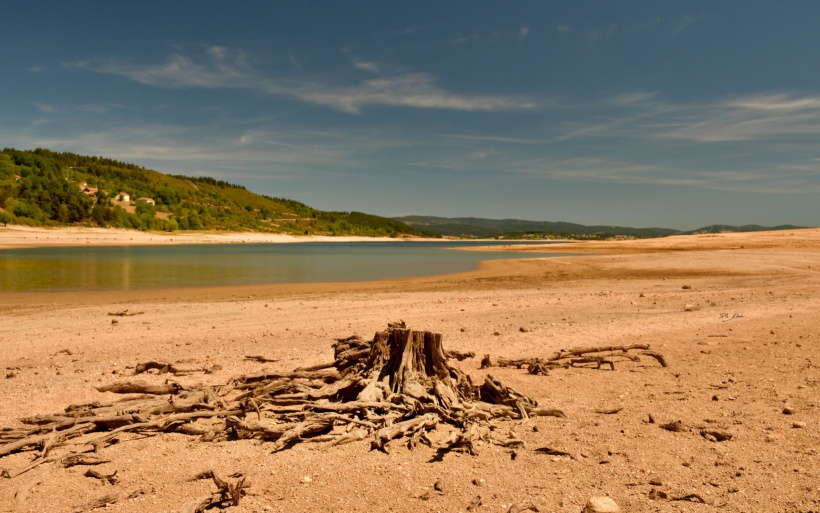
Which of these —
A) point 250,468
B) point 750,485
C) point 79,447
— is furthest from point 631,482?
point 79,447

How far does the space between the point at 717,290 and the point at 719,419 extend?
14.5 m

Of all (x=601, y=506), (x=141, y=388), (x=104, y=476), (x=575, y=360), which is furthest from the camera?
(x=575, y=360)

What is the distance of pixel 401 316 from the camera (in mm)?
13188

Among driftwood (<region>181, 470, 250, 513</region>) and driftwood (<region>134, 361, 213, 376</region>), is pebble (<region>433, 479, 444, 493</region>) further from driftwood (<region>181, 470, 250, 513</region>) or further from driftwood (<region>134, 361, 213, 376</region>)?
driftwood (<region>134, 361, 213, 376</region>)

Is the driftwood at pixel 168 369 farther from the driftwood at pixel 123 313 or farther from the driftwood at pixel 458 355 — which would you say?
the driftwood at pixel 123 313

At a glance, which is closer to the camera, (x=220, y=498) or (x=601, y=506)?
(x=601, y=506)

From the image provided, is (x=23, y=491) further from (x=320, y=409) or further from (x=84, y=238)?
(x=84, y=238)

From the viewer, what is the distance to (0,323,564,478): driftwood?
Result: 4719 mm

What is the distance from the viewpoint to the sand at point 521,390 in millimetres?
3760

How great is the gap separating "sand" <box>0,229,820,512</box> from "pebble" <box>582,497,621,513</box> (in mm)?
82

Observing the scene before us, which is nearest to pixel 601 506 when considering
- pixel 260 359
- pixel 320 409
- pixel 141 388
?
pixel 320 409

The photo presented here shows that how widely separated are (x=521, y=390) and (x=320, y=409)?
113 inches

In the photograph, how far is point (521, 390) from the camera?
661 centimetres

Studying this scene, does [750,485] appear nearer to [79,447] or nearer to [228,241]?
[79,447]
